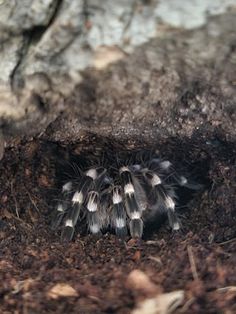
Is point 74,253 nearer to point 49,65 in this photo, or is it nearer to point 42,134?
point 42,134

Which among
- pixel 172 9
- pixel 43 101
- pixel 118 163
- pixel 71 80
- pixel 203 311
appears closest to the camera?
pixel 172 9

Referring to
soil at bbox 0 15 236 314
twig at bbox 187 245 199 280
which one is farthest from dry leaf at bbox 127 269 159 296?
twig at bbox 187 245 199 280

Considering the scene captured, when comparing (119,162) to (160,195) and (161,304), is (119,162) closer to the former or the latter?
(160,195)

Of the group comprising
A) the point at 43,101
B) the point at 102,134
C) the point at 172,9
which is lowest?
the point at 102,134

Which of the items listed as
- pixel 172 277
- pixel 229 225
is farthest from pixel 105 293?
pixel 229 225

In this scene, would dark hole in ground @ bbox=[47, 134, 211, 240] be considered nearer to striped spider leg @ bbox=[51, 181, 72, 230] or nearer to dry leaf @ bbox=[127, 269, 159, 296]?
striped spider leg @ bbox=[51, 181, 72, 230]

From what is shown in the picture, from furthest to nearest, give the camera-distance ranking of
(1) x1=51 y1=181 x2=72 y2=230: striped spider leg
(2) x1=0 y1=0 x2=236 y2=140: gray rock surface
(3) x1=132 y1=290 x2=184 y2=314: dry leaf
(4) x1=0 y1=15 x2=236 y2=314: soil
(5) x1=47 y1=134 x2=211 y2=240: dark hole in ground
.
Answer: (5) x1=47 y1=134 x2=211 y2=240: dark hole in ground
(1) x1=51 y1=181 x2=72 y2=230: striped spider leg
(4) x1=0 y1=15 x2=236 y2=314: soil
(3) x1=132 y1=290 x2=184 y2=314: dry leaf
(2) x1=0 y1=0 x2=236 y2=140: gray rock surface

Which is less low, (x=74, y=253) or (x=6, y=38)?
(x=6, y=38)
